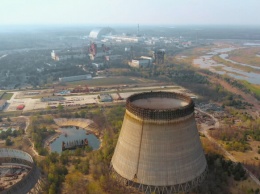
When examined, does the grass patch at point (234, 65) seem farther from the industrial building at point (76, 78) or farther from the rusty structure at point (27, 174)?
the rusty structure at point (27, 174)

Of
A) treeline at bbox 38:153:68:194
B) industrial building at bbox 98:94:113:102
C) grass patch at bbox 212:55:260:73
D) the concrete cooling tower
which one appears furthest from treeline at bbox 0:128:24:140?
grass patch at bbox 212:55:260:73

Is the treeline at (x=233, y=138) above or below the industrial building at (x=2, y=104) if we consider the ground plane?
above

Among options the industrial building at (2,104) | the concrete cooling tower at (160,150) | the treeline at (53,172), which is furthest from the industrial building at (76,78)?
the concrete cooling tower at (160,150)

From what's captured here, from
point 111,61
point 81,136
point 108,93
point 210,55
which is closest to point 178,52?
point 210,55

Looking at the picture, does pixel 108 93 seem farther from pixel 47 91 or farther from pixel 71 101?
pixel 47 91

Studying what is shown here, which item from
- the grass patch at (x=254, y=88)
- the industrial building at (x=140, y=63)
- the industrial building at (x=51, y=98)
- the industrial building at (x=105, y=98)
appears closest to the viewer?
the industrial building at (x=105, y=98)
